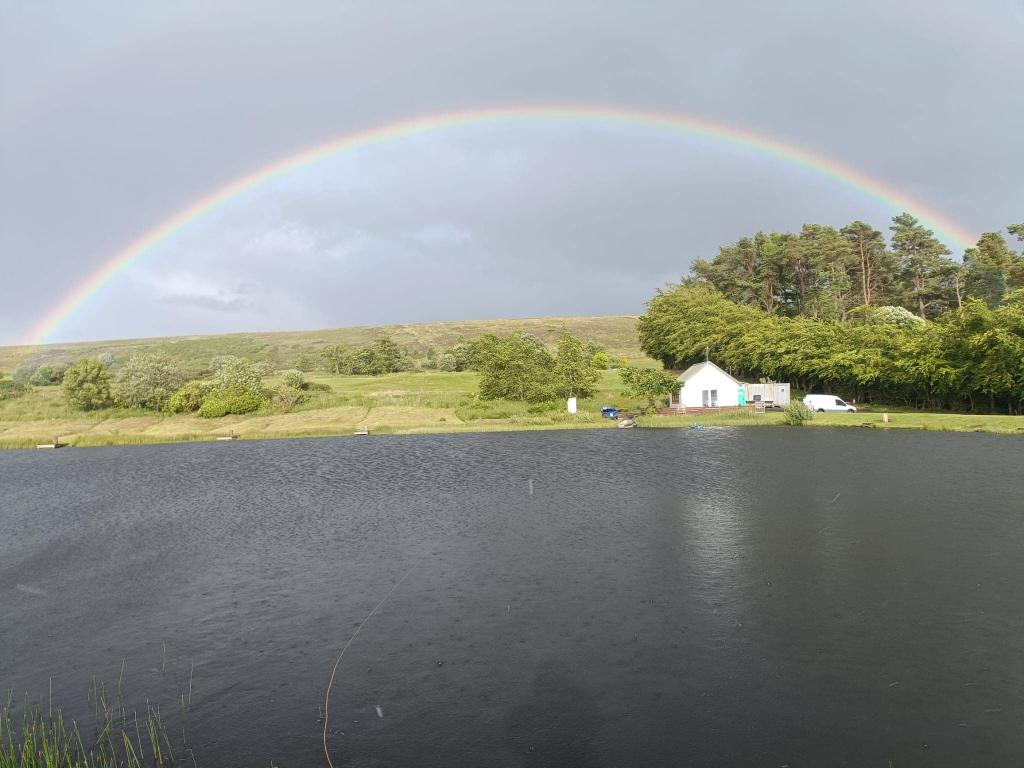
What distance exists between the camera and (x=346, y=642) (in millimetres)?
18844

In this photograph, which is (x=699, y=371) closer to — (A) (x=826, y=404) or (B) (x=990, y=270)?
(A) (x=826, y=404)

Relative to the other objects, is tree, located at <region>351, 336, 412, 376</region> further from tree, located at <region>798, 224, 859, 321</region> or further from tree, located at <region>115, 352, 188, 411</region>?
tree, located at <region>798, 224, 859, 321</region>

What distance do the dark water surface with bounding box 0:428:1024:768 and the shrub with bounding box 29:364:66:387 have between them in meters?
111

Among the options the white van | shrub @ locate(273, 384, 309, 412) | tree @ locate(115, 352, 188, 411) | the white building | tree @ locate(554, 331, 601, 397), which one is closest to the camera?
the white van

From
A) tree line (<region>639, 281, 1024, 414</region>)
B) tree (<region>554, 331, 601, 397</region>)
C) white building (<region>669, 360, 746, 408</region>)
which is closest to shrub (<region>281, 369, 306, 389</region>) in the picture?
tree (<region>554, 331, 601, 397</region>)

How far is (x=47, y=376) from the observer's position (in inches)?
5236

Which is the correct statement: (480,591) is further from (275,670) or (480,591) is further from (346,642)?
(275,670)

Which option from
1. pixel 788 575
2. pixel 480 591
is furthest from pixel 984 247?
pixel 480 591

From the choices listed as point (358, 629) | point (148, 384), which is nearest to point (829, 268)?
point (148, 384)

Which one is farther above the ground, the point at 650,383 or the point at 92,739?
the point at 650,383

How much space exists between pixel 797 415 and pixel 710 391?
522 inches

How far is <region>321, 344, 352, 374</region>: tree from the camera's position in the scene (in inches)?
5556

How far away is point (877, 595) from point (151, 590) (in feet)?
80.6

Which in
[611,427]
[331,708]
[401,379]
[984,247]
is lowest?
[331,708]
